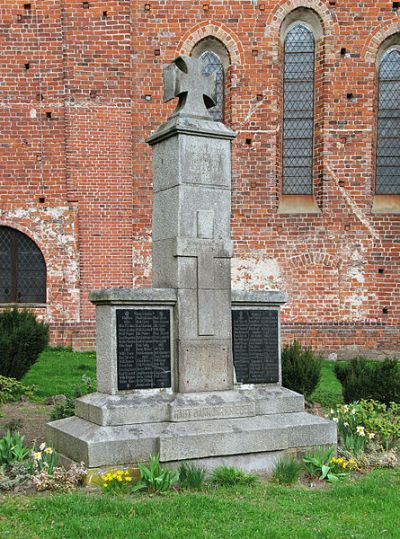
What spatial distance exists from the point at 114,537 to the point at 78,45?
13028 mm

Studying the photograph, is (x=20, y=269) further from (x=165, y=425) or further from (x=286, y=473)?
(x=286, y=473)

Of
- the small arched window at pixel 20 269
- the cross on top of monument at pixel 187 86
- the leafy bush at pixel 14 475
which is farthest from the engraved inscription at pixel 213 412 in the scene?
the small arched window at pixel 20 269

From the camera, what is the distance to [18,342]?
10.4 meters

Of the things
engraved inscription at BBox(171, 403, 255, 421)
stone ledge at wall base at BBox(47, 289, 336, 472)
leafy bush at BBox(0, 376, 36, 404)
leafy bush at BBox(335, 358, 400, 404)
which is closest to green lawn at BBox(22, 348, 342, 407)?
leafy bush at BBox(0, 376, 36, 404)

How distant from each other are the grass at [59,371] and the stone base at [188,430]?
3.43 metres

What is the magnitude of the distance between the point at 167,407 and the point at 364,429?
247cm

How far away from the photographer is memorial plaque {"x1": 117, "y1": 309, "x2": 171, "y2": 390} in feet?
20.6

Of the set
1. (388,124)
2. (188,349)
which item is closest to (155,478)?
(188,349)

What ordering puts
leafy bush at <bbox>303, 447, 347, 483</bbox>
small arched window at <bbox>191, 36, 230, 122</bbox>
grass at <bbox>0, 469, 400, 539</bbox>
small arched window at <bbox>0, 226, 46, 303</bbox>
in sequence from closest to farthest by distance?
grass at <bbox>0, 469, 400, 539</bbox> → leafy bush at <bbox>303, 447, 347, 483</bbox> → small arched window at <bbox>0, 226, 46, 303</bbox> → small arched window at <bbox>191, 36, 230, 122</bbox>

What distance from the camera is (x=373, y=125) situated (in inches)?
636

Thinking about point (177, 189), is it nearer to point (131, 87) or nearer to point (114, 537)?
point (114, 537)

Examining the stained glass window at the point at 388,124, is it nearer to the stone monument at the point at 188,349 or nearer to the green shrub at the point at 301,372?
the green shrub at the point at 301,372

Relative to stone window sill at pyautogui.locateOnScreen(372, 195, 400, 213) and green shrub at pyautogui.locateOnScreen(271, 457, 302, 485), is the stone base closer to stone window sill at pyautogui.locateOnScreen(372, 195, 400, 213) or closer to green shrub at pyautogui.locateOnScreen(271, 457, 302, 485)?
green shrub at pyautogui.locateOnScreen(271, 457, 302, 485)

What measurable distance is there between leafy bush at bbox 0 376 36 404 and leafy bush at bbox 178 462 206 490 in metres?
4.36
